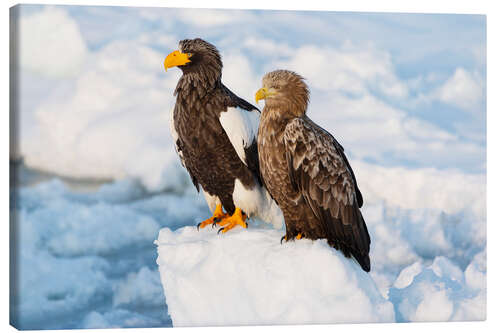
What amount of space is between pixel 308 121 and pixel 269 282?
1.30 meters

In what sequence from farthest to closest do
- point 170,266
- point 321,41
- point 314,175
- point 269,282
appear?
point 321,41 < point 170,266 < point 269,282 < point 314,175

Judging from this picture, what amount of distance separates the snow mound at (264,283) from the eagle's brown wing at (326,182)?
169 millimetres

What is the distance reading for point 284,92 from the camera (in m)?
5.24

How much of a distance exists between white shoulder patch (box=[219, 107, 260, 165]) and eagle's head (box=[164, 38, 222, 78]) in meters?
0.34

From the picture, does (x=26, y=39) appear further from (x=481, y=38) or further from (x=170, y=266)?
(x=481, y=38)

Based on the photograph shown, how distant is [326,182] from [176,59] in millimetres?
1536

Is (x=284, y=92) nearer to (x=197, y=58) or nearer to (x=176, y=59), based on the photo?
(x=197, y=58)

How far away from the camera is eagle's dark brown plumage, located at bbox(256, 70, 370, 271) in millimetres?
5207

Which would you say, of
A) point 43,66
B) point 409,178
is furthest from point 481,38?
point 43,66

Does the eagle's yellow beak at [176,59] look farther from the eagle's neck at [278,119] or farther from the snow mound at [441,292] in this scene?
the snow mound at [441,292]

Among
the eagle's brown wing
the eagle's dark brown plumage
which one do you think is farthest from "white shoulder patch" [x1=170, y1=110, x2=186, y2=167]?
the eagle's brown wing

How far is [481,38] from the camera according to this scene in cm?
653

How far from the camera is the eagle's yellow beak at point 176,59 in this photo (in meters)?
5.60

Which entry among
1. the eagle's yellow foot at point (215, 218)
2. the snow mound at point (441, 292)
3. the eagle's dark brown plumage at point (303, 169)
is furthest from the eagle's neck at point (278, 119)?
the snow mound at point (441, 292)
